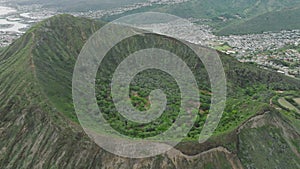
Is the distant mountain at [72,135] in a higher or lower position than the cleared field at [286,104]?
higher

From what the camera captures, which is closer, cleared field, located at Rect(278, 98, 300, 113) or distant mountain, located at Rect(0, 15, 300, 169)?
distant mountain, located at Rect(0, 15, 300, 169)

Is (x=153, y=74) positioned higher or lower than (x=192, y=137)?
lower

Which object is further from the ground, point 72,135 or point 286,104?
point 72,135

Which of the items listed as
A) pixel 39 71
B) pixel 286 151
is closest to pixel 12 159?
pixel 39 71

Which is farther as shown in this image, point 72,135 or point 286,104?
point 286,104

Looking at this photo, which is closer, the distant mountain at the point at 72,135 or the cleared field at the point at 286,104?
the distant mountain at the point at 72,135

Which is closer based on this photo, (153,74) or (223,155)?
(223,155)

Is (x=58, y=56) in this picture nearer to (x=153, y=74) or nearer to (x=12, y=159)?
(x=153, y=74)

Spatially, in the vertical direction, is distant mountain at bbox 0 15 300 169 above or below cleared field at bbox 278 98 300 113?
above
